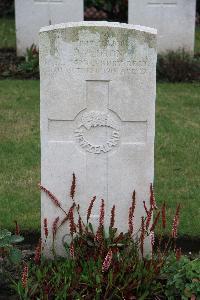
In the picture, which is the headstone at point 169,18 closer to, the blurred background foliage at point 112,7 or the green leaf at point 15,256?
the blurred background foliage at point 112,7

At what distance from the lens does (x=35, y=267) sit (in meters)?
4.78

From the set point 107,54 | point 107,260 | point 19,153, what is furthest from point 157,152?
point 107,260

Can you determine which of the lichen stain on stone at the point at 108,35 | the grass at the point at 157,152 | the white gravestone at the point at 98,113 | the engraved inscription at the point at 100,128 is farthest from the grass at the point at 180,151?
the lichen stain on stone at the point at 108,35

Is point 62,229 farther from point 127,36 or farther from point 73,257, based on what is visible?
point 127,36

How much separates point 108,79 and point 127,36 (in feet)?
0.97

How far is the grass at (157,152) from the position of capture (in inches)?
242

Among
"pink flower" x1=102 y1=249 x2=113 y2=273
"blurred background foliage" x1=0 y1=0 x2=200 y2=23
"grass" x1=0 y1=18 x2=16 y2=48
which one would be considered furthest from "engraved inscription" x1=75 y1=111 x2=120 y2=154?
"blurred background foliage" x1=0 y1=0 x2=200 y2=23

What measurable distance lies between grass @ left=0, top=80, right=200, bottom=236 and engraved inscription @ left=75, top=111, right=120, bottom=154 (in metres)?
1.22

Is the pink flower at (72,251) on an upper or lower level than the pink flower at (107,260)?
lower

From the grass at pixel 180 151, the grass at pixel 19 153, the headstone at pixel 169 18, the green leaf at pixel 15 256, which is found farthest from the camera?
the headstone at pixel 169 18

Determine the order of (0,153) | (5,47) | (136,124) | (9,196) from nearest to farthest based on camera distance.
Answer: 1. (136,124)
2. (9,196)
3. (0,153)
4. (5,47)

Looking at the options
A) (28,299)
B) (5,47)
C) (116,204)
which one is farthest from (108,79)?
(5,47)

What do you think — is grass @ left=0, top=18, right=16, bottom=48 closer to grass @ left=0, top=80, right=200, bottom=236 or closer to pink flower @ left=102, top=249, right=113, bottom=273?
grass @ left=0, top=80, right=200, bottom=236

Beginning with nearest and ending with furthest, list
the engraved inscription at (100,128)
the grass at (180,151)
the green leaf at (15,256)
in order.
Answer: the green leaf at (15,256) < the engraved inscription at (100,128) < the grass at (180,151)
